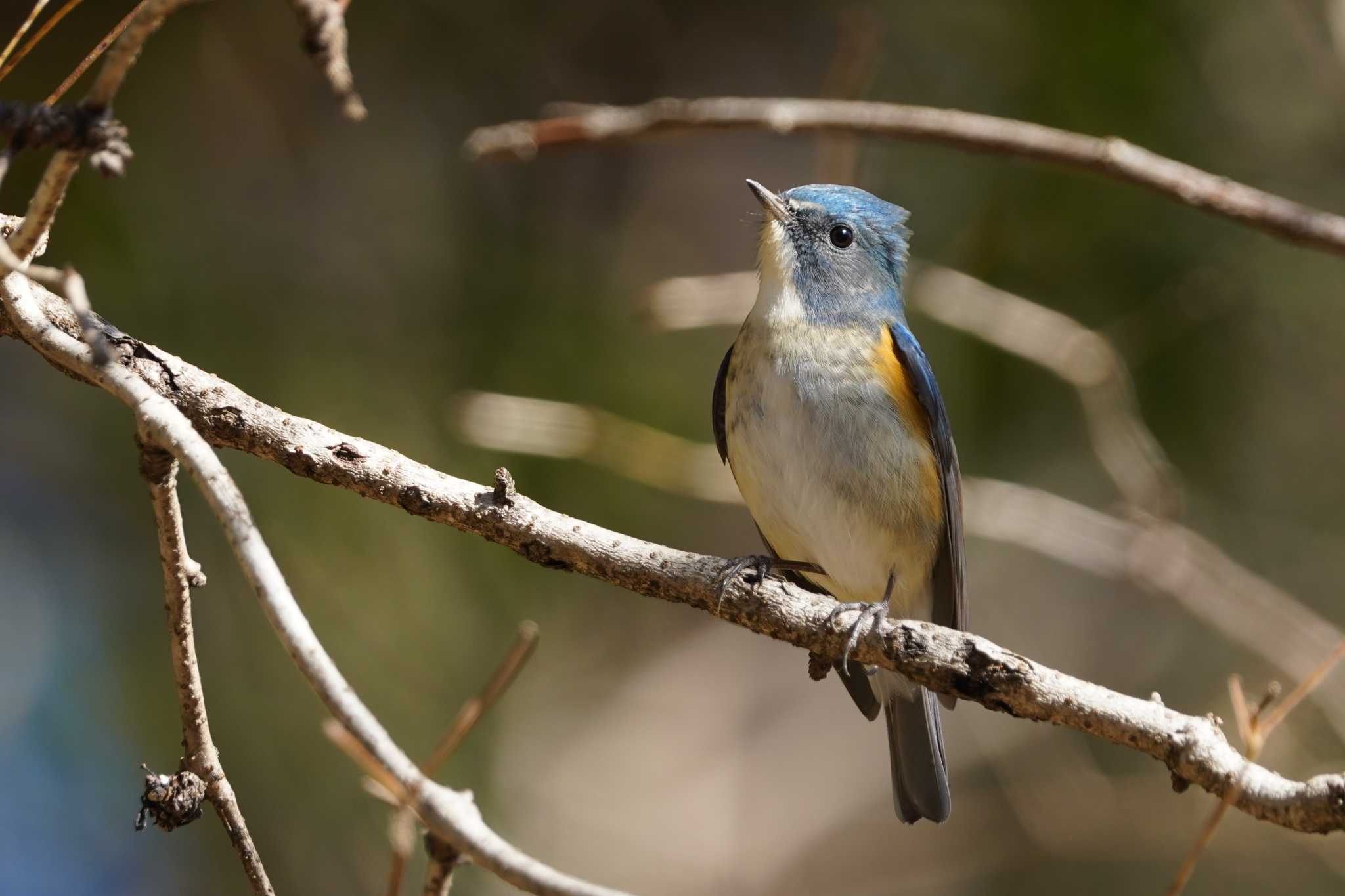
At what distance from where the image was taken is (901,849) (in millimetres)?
5645

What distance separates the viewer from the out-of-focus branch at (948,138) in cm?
284

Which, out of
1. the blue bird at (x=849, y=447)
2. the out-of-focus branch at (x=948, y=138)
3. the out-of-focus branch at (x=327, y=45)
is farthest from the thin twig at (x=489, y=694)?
the out-of-focus branch at (x=948, y=138)

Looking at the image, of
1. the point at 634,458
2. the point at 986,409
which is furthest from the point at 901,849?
the point at 634,458

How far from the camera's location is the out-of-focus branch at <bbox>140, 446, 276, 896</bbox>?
5.08 feet

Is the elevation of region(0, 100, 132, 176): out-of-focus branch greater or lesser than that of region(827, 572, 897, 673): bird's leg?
lesser

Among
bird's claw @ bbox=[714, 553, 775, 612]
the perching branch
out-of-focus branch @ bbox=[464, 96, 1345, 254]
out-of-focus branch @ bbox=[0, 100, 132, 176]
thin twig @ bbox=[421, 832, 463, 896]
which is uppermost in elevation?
out-of-focus branch @ bbox=[464, 96, 1345, 254]

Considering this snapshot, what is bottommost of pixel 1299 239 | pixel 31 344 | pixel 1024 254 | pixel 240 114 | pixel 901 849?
pixel 31 344

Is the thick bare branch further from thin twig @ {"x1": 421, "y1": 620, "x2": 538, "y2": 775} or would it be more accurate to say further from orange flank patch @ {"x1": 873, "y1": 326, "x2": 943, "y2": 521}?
orange flank patch @ {"x1": 873, "y1": 326, "x2": 943, "y2": 521}

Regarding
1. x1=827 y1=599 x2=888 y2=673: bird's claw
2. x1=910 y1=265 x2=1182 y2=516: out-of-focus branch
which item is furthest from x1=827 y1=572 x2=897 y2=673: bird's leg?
x1=910 y1=265 x2=1182 y2=516: out-of-focus branch

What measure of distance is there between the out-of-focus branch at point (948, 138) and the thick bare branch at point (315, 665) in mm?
1545

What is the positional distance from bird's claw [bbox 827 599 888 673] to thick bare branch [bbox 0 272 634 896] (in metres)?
0.87

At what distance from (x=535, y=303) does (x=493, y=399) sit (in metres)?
0.84

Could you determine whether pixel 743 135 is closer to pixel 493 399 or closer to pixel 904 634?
pixel 493 399

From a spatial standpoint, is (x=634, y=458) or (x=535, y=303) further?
(x=535, y=303)
